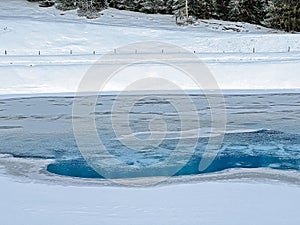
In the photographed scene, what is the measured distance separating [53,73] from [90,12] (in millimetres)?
19276

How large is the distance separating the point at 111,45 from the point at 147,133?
68.5 feet

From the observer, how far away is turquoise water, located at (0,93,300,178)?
9.59 meters

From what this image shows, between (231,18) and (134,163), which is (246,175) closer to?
(134,163)

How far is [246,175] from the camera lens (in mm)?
8477

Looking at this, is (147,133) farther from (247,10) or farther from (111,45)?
(247,10)

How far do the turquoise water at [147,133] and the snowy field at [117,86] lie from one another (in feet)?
2.51

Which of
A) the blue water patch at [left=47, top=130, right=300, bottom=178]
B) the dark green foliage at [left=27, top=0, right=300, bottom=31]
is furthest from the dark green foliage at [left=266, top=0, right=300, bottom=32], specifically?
the blue water patch at [left=47, top=130, right=300, bottom=178]

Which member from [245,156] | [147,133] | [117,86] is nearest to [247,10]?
[117,86]

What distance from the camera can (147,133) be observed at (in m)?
12.5

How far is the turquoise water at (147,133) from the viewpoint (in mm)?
9586

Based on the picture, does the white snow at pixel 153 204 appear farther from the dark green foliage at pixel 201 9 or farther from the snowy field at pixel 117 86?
the dark green foliage at pixel 201 9

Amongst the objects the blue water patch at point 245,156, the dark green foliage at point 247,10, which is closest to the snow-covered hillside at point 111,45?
the dark green foliage at point 247,10

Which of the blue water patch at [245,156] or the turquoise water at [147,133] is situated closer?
the blue water patch at [245,156]

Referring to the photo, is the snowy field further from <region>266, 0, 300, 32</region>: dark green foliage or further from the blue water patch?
<region>266, 0, 300, 32</region>: dark green foliage
